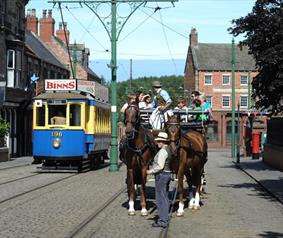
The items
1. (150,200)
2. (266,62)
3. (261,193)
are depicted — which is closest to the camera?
(150,200)

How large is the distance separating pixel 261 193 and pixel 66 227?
793cm

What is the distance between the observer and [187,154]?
1287 cm

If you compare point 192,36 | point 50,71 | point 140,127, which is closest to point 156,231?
point 140,127

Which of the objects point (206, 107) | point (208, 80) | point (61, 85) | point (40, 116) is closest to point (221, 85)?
point (208, 80)

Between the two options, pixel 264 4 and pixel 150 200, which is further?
pixel 264 4

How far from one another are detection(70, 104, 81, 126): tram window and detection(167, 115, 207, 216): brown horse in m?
11.0

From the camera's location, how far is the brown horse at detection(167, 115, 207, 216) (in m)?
12.0

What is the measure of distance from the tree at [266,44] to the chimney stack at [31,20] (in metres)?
40.1

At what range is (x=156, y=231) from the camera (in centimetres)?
1054

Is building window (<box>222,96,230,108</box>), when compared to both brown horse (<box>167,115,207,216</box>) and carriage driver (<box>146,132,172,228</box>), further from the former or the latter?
carriage driver (<box>146,132,172,228</box>)

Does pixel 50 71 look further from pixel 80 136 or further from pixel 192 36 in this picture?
pixel 192 36

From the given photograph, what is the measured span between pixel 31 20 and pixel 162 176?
5290 centimetres

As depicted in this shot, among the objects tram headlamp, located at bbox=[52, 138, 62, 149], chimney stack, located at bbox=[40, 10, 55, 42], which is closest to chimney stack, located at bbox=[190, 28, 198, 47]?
chimney stack, located at bbox=[40, 10, 55, 42]

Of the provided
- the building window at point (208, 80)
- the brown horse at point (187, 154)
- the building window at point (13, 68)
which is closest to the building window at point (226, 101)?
the building window at point (208, 80)
